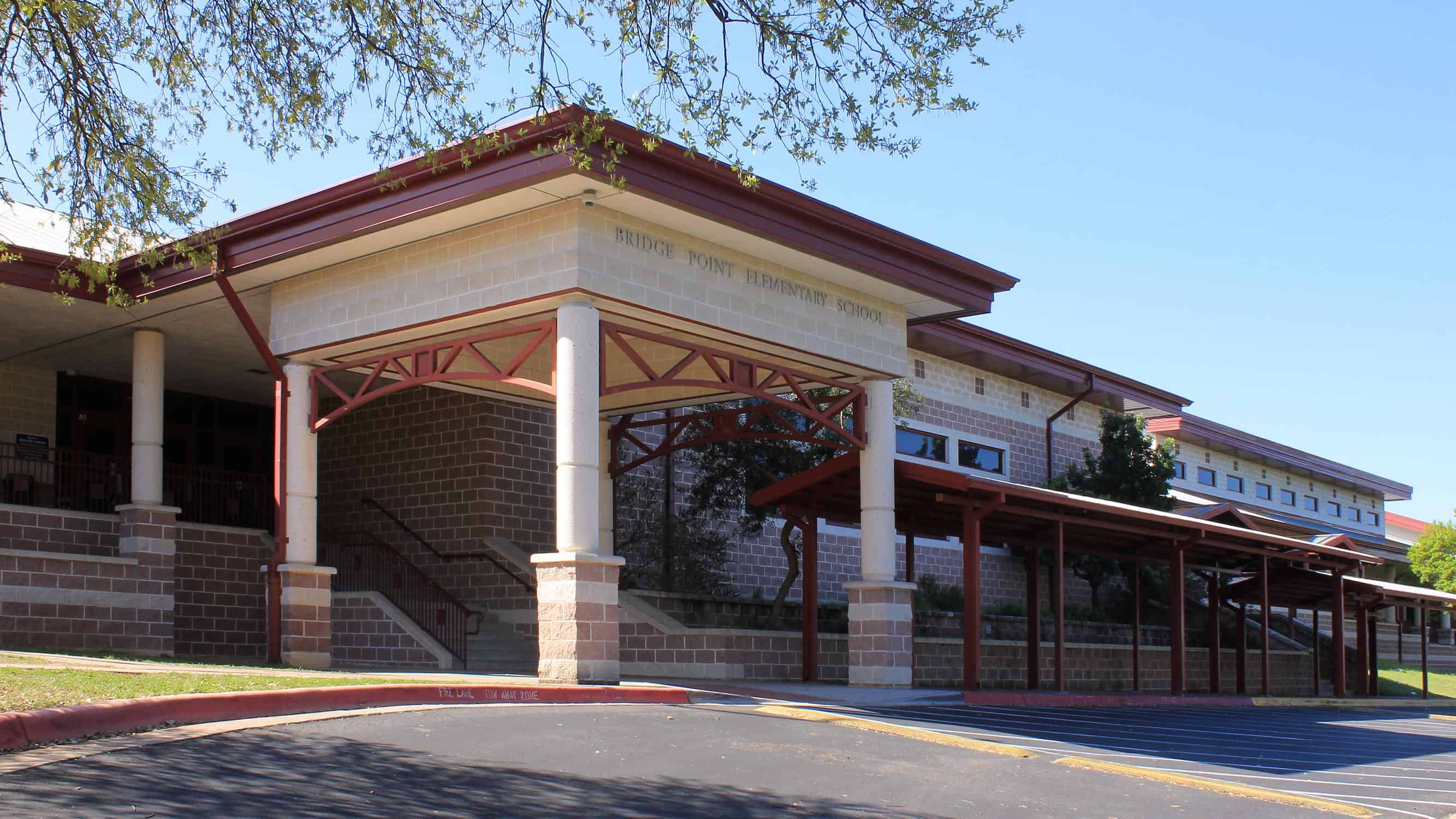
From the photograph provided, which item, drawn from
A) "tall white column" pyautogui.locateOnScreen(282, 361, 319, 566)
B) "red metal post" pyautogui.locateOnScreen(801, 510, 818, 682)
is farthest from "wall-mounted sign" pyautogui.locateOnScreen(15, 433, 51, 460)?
"red metal post" pyautogui.locateOnScreen(801, 510, 818, 682)

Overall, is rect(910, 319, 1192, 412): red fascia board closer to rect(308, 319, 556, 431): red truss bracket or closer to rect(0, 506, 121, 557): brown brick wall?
rect(308, 319, 556, 431): red truss bracket

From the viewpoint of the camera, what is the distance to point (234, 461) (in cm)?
2544

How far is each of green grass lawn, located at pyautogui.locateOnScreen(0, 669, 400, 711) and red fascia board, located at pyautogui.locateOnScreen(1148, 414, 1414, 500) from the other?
28.5 m

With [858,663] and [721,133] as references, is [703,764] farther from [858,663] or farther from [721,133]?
[858,663]

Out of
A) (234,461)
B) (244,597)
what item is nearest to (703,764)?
(244,597)

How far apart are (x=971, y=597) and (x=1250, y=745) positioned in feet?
15.3

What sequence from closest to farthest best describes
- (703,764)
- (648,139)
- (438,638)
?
(703,764)
(648,139)
(438,638)

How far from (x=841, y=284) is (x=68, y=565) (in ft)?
34.6

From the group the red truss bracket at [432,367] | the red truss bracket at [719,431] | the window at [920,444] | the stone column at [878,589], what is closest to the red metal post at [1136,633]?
the window at [920,444]

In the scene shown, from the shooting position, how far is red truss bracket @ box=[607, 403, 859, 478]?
19109mm

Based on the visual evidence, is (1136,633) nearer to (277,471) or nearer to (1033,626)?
(1033,626)

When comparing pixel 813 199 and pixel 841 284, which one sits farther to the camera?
pixel 841 284

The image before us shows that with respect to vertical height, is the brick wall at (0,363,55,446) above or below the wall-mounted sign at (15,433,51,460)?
above

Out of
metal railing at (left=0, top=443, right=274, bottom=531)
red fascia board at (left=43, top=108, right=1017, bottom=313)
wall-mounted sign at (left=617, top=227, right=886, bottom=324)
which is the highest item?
red fascia board at (left=43, top=108, right=1017, bottom=313)
